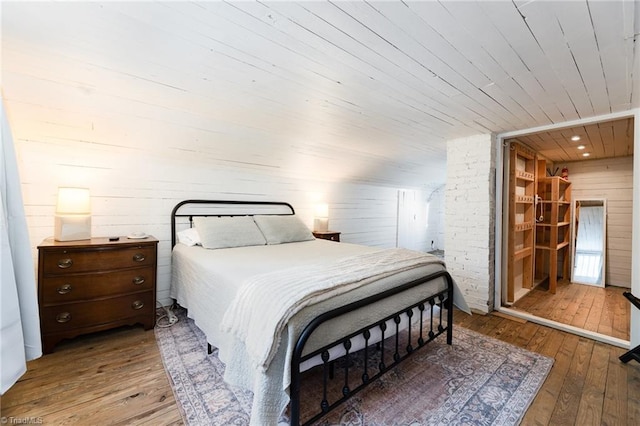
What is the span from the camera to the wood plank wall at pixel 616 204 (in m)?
4.11

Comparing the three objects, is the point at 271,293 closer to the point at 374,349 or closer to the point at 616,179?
the point at 374,349

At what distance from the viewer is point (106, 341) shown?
2.29 m

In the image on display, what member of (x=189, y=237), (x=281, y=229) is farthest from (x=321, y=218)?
(x=189, y=237)

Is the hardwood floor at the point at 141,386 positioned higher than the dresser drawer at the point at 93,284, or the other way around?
the dresser drawer at the point at 93,284

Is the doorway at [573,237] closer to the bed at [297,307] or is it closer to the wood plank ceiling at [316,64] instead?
the wood plank ceiling at [316,64]

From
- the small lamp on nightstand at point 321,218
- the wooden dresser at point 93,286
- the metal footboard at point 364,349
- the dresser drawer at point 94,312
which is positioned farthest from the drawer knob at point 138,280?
the small lamp on nightstand at point 321,218

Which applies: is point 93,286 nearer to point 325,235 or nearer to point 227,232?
point 227,232

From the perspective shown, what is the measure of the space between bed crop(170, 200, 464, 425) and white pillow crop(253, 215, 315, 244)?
275 mm

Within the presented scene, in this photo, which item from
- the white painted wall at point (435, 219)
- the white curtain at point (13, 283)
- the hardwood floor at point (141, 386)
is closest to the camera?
the white curtain at point (13, 283)

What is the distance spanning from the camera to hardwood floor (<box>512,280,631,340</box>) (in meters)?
Result: 2.80

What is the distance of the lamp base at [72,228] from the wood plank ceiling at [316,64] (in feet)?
2.49

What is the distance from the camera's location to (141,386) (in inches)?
68.2

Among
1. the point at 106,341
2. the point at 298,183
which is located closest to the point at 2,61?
the point at 106,341

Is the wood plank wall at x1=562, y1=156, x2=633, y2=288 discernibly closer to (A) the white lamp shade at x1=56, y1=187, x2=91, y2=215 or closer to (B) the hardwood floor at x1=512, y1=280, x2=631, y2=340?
(B) the hardwood floor at x1=512, y1=280, x2=631, y2=340
